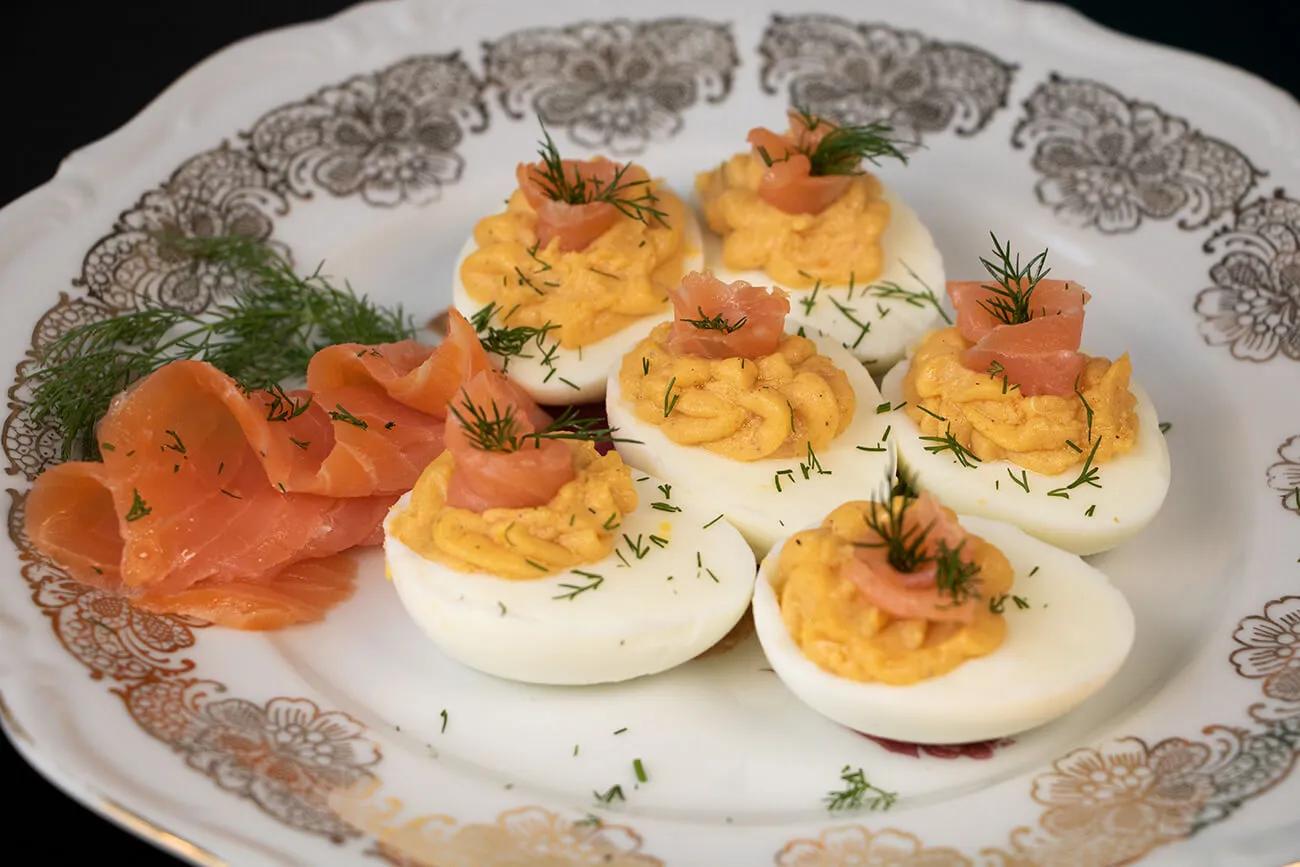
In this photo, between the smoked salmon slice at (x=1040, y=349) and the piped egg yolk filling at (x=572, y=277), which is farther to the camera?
the piped egg yolk filling at (x=572, y=277)

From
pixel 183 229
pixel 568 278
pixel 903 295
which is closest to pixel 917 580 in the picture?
pixel 903 295

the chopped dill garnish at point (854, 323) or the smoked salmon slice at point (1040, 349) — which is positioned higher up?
the smoked salmon slice at point (1040, 349)

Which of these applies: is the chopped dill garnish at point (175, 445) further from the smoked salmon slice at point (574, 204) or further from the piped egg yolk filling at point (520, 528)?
the smoked salmon slice at point (574, 204)

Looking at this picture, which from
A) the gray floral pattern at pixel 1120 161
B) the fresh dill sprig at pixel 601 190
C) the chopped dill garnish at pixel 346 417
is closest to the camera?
the chopped dill garnish at pixel 346 417

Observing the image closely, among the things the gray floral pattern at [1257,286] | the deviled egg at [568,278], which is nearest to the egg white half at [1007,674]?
the deviled egg at [568,278]

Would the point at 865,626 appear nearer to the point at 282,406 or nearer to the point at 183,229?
the point at 282,406

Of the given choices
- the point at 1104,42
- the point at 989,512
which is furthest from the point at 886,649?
the point at 1104,42

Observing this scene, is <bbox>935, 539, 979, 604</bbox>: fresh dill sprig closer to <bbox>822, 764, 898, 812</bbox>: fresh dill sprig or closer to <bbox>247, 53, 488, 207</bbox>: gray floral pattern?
<bbox>822, 764, 898, 812</bbox>: fresh dill sprig

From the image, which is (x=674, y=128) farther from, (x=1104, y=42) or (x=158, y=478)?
(x=158, y=478)
